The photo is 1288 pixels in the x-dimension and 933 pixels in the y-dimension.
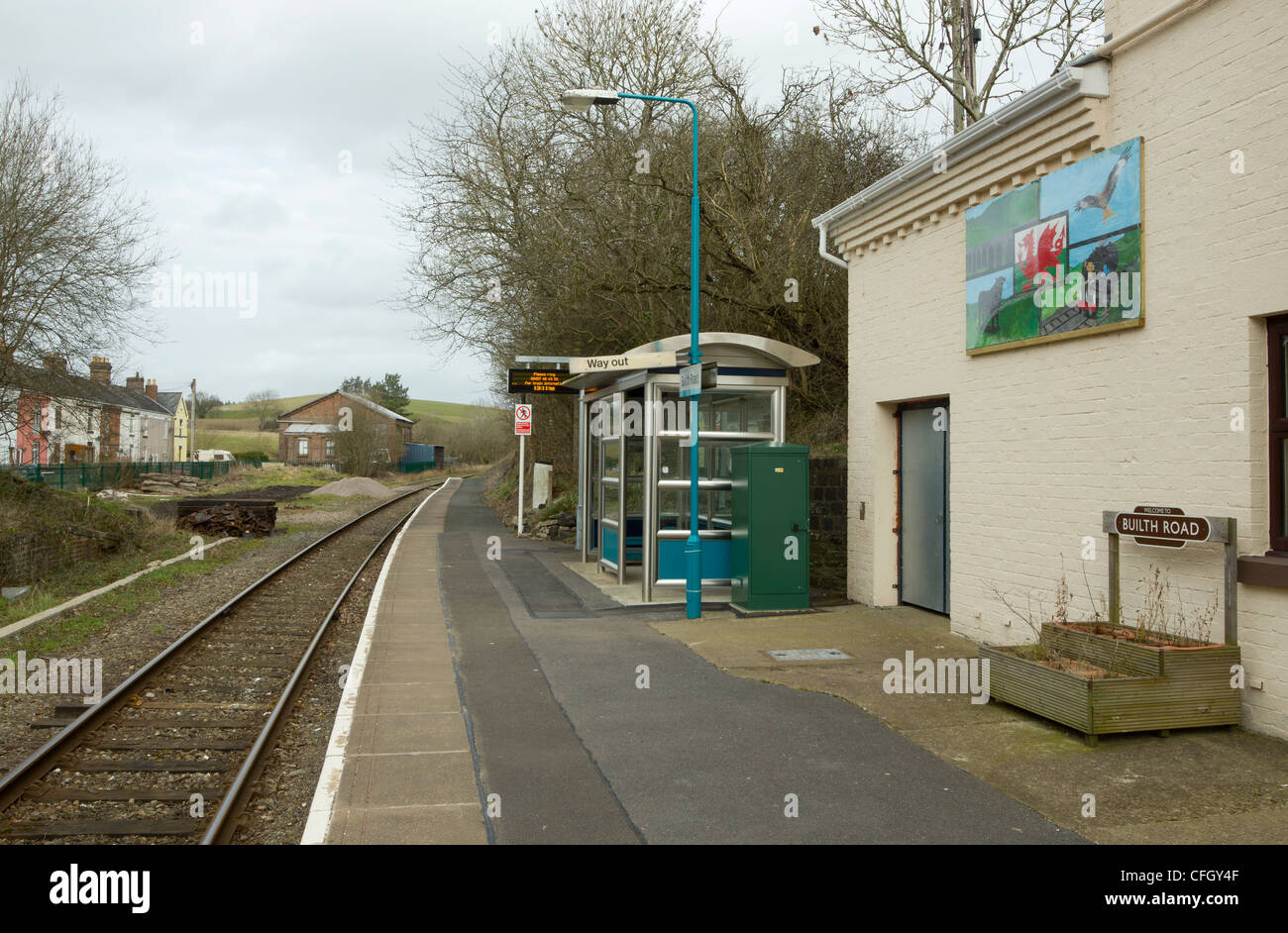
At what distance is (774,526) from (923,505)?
1748mm

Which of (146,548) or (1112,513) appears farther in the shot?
(146,548)

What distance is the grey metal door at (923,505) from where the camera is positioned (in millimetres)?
10414

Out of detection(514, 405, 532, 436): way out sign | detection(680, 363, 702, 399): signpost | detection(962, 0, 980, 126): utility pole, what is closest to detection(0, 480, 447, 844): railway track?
detection(680, 363, 702, 399): signpost

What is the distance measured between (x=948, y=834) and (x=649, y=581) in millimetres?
7842

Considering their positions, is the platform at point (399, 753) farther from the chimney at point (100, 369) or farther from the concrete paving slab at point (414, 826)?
the chimney at point (100, 369)

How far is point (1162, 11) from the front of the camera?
6625 millimetres

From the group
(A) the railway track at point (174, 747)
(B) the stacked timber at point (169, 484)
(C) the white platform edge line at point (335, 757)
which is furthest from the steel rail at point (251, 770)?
(B) the stacked timber at point (169, 484)

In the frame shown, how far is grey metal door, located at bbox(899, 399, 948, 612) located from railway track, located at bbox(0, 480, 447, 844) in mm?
6824

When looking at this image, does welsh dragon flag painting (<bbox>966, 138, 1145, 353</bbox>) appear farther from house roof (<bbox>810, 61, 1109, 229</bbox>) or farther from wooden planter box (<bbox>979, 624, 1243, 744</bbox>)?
wooden planter box (<bbox>979, 624, 1243, 744</bbox>)

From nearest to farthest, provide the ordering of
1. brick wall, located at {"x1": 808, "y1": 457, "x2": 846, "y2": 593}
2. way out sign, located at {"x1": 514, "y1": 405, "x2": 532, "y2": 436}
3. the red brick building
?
brick wall, located at {"x1": 808, "y1": 457, "x2": 846, "y2": 593}
way out sign, located at {"x1": 514, "y1": 405, "x2": 532, "y2": 436}
the red brick building

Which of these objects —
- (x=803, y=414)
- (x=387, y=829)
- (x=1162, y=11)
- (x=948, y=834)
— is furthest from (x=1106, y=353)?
(x=803, y=414)

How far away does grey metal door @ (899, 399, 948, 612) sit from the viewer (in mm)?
10414

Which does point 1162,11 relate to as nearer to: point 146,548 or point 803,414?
point 803,414

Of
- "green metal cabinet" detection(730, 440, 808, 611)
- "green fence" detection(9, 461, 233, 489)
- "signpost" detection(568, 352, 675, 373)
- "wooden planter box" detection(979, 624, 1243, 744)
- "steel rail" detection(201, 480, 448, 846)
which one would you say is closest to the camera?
"steel rail" detection(201, 480, 448, 846)
